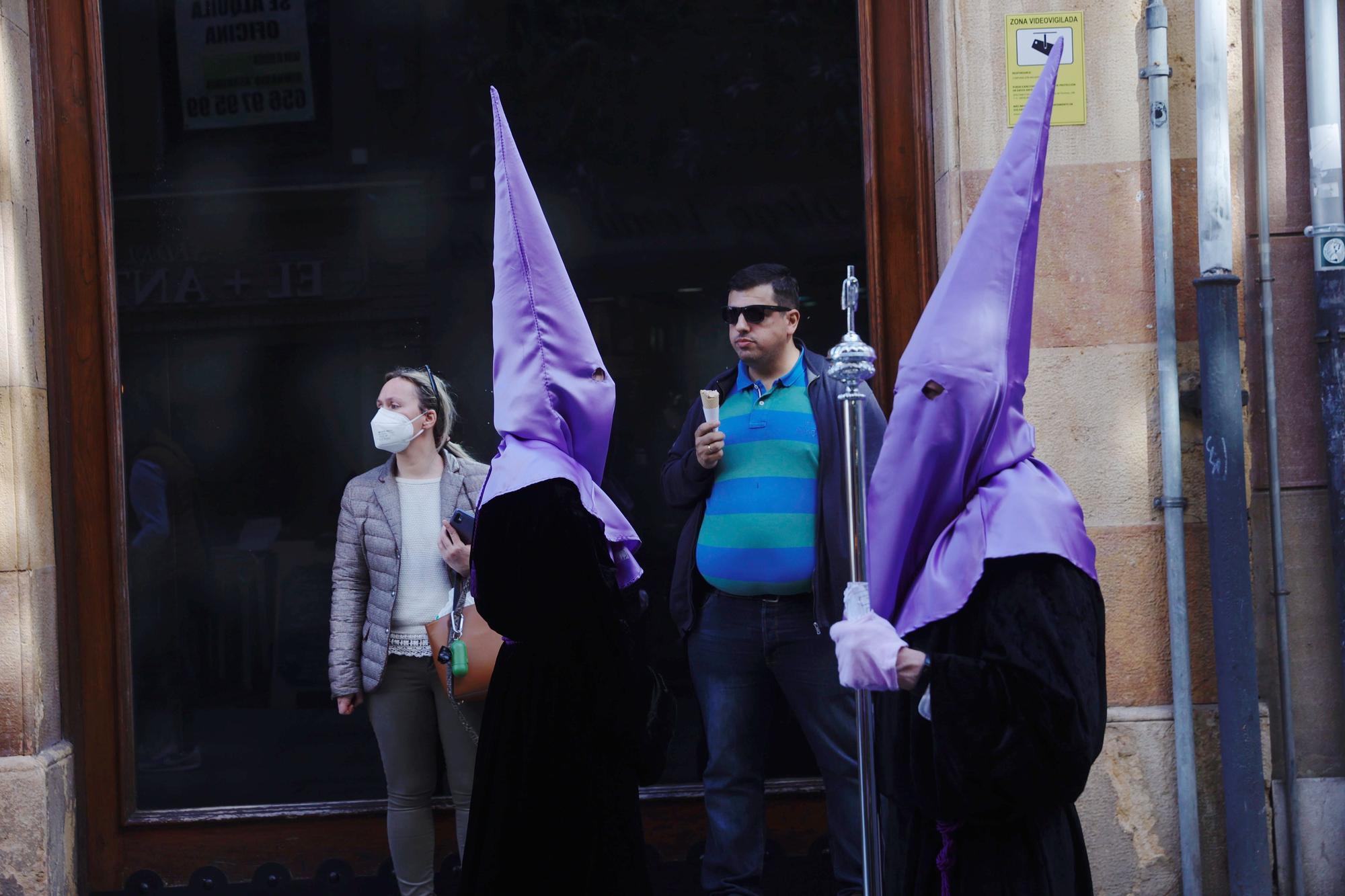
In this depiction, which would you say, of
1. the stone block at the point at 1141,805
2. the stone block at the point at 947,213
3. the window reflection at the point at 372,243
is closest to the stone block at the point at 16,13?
the window reflection at the point at 372,243

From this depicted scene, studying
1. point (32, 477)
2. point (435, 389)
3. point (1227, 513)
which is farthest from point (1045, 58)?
point (32, 477)

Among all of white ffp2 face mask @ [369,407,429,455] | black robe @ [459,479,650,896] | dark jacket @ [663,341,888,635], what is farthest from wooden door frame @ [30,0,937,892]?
black robe @ [459,479,650,896]

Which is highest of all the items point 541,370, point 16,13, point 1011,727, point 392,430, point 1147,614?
point 16,13

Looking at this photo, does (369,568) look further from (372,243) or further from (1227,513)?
(1227,513)

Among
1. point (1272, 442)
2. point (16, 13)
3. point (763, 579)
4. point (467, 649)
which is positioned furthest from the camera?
point (16, 13)

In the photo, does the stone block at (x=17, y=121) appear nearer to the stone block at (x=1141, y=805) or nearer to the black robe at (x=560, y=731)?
the black robe at (x=560, y=731)

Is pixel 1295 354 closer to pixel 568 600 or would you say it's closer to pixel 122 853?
pixel 568 600

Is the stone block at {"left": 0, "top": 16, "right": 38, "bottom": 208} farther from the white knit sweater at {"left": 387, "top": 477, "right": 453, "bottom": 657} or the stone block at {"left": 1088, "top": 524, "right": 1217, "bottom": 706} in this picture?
the stone block at {"left": 1088, "top": 524, "right": 1217, "bottom": 706}

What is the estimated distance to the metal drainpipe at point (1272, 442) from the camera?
166 inches

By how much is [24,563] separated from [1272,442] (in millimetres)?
4376

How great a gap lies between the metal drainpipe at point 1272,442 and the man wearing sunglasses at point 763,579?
149 cm

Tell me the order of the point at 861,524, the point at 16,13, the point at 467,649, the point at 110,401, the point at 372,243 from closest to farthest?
1. the point at 861,524
2. the point at 467,649
3. the point at 16,13
4. the point at 110,401
5. the point at 372,243

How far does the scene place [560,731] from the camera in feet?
9.93

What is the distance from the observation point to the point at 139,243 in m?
4.96
